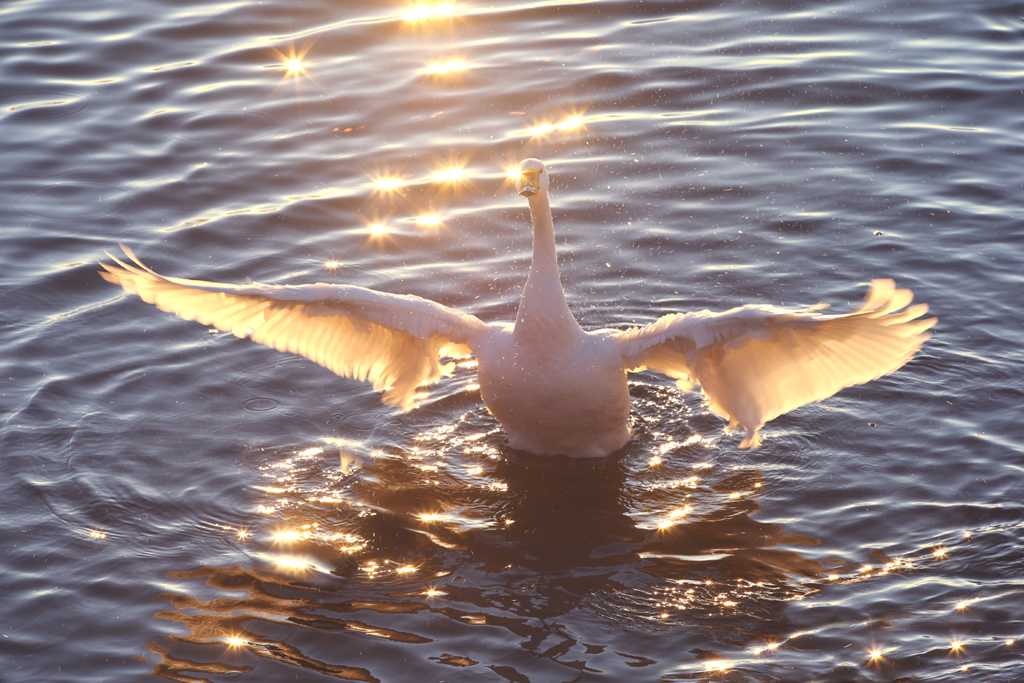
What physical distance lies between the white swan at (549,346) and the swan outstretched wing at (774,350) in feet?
0.03

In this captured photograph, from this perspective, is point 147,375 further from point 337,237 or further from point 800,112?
point 800,112

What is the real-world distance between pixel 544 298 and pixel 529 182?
92cm

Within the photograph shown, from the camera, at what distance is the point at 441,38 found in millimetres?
18172

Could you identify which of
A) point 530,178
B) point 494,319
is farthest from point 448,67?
point 530,178

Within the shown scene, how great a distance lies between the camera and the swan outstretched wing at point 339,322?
8.44m

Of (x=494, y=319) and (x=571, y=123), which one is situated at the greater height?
(x=571, y=123)

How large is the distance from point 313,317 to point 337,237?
4.42 m

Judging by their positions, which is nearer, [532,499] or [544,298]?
[544,298]

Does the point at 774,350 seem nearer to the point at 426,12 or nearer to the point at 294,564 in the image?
the point at 294,564

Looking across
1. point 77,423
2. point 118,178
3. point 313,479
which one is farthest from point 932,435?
point 118,178

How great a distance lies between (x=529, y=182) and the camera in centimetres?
857

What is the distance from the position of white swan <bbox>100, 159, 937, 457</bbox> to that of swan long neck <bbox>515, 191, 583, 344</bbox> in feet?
0.04

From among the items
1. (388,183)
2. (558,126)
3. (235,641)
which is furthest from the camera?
(558,126)

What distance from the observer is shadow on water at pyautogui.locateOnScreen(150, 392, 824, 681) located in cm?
752
